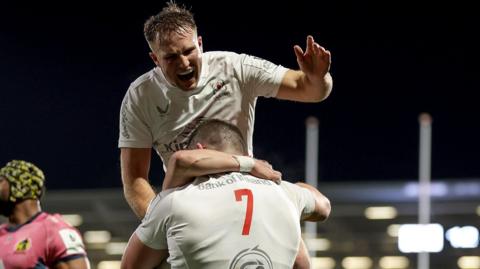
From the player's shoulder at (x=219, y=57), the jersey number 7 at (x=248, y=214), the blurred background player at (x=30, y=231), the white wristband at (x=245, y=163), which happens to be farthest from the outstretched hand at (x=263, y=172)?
the blurred background player at (x=30, y=231)

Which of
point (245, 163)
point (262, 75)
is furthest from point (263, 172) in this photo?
point (262, 75)

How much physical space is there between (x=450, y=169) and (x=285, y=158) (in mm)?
2613

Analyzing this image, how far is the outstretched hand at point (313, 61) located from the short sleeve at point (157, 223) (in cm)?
53

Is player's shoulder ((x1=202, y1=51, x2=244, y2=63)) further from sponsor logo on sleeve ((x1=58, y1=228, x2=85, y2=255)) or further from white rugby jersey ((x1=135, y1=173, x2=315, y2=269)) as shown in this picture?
sponsor logo on sleeve ((x1=58, y1=228, x2=85, y2=255))

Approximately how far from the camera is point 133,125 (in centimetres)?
389

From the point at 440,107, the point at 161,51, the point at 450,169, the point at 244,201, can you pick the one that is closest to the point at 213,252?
the point at 244,201

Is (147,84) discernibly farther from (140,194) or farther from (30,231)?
(30,231)

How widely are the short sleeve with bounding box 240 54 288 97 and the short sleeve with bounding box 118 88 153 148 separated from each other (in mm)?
308

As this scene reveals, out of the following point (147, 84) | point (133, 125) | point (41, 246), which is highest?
point (147, 84)

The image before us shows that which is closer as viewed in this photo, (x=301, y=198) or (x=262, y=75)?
(x=301, y=198)

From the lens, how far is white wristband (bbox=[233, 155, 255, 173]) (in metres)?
3.44

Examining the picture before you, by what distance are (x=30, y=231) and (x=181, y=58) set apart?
1.44 m

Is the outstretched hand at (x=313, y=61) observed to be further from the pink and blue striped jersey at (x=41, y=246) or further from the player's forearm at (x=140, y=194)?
the pink and blue striped jersey at (x=41, y=246)

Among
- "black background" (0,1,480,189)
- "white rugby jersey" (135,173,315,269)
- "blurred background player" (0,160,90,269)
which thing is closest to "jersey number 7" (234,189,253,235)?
"white rugby jersey" (135,173,315,269)
